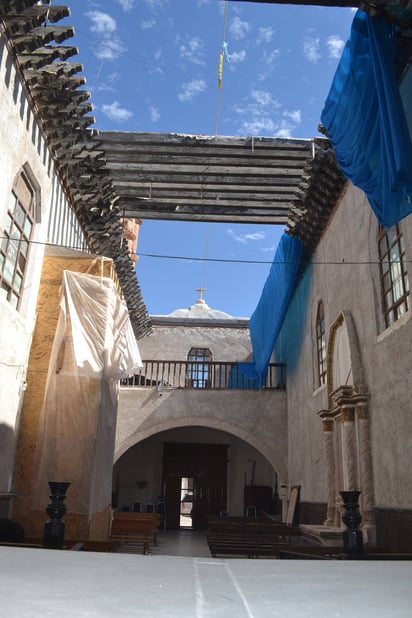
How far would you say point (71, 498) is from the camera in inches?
264

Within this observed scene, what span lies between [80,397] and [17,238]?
230 centimetres

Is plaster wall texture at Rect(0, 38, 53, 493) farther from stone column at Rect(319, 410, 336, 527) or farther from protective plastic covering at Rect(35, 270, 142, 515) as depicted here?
stone column at Rect(319, 410, 336, 527)

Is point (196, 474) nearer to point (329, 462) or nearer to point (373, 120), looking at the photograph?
point (329, 462)

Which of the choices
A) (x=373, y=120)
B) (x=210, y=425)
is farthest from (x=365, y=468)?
(x=210, y=425)

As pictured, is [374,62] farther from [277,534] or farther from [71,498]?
[277,534]

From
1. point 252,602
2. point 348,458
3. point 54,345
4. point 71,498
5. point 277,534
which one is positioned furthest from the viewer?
point 277,534

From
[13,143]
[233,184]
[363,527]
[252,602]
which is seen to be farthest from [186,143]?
[252,602]

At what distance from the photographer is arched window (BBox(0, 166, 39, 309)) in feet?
21.0

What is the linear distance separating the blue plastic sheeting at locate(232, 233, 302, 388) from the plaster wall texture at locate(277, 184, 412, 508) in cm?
50

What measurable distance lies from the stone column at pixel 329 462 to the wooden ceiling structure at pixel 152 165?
376cm

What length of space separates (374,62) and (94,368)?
5127 mm

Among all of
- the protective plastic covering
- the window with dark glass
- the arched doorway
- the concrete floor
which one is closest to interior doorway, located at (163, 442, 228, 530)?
the arched doorway

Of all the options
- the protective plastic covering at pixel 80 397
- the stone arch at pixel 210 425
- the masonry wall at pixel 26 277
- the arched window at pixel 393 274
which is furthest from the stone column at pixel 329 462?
the masonry wall at pixel 26 277

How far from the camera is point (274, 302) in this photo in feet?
39.2
